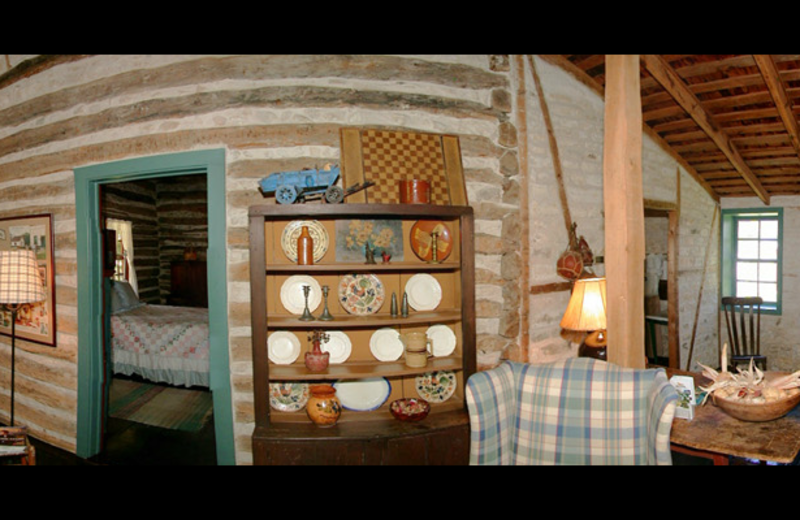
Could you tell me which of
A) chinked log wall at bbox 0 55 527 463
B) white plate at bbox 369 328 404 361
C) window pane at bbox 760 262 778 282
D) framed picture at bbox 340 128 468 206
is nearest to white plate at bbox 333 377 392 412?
white plate at bbox 369 328 404 361

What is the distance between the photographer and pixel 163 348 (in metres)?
4.31

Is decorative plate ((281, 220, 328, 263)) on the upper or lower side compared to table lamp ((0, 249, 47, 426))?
upper

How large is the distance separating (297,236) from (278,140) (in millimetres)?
640

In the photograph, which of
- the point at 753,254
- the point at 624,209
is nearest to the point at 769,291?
the point at 753,254

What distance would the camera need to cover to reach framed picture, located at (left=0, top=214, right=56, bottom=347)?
313 cm

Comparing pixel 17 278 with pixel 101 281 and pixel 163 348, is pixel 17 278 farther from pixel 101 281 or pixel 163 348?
pixel 163 348

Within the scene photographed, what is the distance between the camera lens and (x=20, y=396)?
343 cm

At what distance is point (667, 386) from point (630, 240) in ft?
2.53

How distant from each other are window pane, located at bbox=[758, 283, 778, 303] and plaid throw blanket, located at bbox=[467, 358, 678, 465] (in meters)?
4.83

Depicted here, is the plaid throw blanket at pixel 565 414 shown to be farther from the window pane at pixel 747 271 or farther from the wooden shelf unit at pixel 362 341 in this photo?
the window pane at pixel 747 271

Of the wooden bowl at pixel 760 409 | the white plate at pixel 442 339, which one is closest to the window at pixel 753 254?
the wooden bowl at pixel 760 409

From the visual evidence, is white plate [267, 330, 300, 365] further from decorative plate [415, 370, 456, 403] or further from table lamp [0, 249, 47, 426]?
table lamp [0, 249, 47, 426]

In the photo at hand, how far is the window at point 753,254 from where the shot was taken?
514cm
